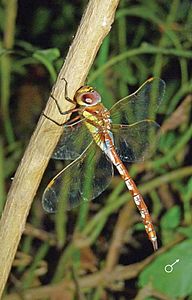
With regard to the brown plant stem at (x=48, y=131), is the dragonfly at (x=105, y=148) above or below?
above

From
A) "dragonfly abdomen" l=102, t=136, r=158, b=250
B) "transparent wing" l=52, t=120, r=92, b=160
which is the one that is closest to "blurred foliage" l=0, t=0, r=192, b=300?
"dragonfly abdomen" l=102, t=136, r=158, b=250

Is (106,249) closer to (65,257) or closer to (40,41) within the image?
(65,257)

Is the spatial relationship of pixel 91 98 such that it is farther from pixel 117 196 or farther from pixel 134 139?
pixel 117 196

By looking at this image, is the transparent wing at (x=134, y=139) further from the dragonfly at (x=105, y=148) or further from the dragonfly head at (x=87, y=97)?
the dragonfly head at (x=87, y=97)

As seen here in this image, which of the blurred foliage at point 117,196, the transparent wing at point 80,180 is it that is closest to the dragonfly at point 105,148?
the transparent wing at point 80,180

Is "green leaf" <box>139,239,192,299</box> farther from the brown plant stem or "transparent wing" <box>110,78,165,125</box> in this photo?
the brown plant stem
